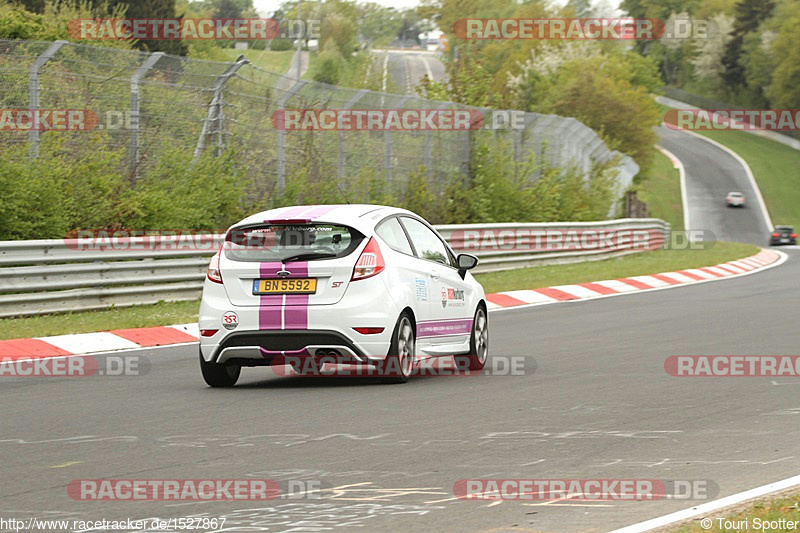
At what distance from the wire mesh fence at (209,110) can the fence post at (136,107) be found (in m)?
0.02

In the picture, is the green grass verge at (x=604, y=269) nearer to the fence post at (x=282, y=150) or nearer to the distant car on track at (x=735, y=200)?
the fence post at (x=282, y=150)

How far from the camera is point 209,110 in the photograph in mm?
21750

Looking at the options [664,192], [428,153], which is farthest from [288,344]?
[664,192]

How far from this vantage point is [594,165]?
1543 inches

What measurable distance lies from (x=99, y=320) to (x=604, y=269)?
14766 millimetres

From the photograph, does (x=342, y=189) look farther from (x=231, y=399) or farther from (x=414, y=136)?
(x=231, y=399)

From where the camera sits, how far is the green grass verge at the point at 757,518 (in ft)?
17.7

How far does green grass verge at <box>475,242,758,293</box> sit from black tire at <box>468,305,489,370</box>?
942 cm

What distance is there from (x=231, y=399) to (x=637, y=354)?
486 cm

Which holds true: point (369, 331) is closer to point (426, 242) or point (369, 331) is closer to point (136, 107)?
point (426, 242)

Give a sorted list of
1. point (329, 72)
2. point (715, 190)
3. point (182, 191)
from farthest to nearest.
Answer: point (329, 72), point (715, 190), point (182, 191)

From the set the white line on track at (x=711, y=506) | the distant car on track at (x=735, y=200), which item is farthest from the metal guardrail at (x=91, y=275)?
the distant car on track at (x=735, y=200)

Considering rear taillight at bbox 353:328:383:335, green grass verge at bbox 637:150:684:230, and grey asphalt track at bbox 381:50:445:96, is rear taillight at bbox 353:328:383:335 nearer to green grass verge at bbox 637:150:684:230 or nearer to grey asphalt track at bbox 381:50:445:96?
green grass verge at bbox 637:150:684:230

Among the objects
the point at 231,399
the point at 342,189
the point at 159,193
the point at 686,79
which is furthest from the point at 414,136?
the point at 686,79
